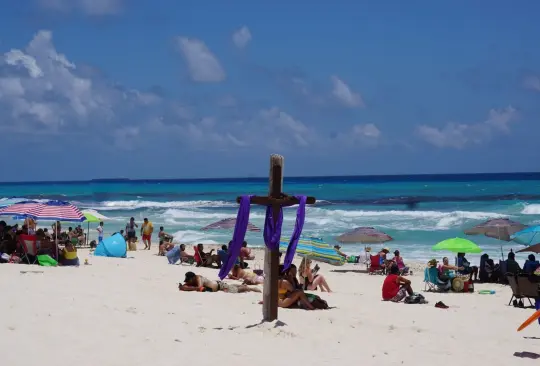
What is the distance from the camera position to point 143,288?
12211mm

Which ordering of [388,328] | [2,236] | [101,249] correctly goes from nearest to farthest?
[388,328], [2,236], [101,249]

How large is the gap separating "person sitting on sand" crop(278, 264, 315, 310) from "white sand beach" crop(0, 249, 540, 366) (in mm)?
389

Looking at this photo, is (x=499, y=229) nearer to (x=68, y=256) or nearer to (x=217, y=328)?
(x=68, y=256)

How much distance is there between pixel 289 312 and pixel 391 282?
122 inches

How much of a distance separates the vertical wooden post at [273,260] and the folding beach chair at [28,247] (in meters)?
7.16

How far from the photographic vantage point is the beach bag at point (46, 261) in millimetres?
14266

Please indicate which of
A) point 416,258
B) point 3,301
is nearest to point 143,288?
point 3,301

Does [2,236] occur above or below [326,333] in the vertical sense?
above

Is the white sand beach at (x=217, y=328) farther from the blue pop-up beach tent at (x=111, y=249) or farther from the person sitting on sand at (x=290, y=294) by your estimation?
the blue pop-up beach tent at (x=111, y=249)

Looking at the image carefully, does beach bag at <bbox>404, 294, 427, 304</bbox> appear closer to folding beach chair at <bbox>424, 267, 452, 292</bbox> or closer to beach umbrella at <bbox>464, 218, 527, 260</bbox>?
folding beach chair at <bbox>424, 267, 452, 292</bbox>

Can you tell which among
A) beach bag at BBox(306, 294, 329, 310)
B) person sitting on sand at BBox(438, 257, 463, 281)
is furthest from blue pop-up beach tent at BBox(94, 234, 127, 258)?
beach bag at BBox(306, 294, 329, 310)

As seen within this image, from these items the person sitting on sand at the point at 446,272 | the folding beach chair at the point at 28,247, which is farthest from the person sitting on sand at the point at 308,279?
the folding beach chair at the point at 28,247

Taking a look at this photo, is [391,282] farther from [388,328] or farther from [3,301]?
[3,301]

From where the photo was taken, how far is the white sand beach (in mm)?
7109
